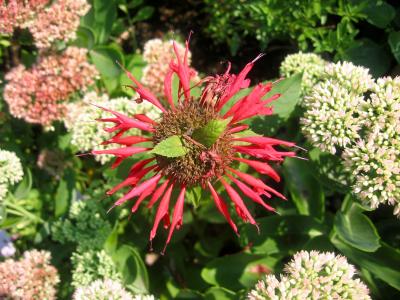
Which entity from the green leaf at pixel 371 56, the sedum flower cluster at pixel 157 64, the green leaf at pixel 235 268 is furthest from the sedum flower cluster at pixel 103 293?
the green leaf at pixel 371 56

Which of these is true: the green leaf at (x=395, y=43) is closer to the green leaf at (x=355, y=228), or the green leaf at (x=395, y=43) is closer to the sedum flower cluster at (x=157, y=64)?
the green leaf at (x=355, y=228)

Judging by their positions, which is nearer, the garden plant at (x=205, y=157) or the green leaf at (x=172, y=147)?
the green leaf at (x=172, y=147)

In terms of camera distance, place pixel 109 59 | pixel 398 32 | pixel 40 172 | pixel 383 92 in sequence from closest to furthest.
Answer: pixel 383 92 → pixel 398 32 → pixel 109 59 → pixel 40 172

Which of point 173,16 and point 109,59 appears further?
point 173,16

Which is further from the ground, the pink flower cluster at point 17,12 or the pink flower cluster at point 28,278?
the pink flower cluster at point 17,12

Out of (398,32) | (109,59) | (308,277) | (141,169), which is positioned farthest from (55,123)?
(398,32)

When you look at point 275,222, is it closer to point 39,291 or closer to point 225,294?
point 225,294
